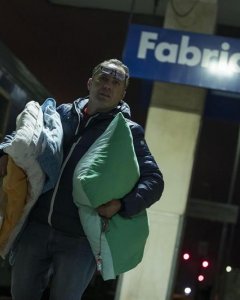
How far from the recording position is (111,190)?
237 cm

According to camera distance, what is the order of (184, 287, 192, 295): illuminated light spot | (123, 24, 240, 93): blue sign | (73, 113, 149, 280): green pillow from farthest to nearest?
1. (184, 287, 192, 295): illuminated light spot
2. (123, 24, 240, 93): blue sign
3. (73, 113, 149, 280): green pillow

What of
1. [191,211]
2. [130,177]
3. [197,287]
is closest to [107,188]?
[130,177]

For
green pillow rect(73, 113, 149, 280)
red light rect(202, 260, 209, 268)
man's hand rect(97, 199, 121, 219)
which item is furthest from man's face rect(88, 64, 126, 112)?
red light rect(202, 260, 209, 268)

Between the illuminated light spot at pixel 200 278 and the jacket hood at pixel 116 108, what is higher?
the jacket hood at pixel 116 108

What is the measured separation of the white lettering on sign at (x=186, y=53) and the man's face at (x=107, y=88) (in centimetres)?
295

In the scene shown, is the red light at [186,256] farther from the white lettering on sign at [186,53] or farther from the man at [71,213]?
the man at [71,213]

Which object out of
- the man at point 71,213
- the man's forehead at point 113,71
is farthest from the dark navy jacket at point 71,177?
the man's forehead at point 113,71

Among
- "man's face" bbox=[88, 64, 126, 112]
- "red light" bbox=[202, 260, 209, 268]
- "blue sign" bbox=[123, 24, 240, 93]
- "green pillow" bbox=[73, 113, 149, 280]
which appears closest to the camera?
"green pillow" bbox=[73, 113, 149, 280]

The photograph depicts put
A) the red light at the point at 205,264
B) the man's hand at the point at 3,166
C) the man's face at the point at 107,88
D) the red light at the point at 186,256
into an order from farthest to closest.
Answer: the red light at the point at 186,256
the red light at the point at 205,264
the man's face at the point at 107,88
the man's hand at the point at 3,166

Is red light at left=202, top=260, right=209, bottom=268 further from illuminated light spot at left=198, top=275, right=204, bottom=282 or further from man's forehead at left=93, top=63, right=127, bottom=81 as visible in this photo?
man's forehead at left=93, top=63, right=127, bottom=81

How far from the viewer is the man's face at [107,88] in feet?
8.52

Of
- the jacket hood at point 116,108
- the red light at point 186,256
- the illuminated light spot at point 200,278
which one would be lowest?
the illuminated light spot at point 200,278

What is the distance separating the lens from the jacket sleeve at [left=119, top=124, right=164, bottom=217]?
2.39m

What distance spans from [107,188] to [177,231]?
3407 mm
